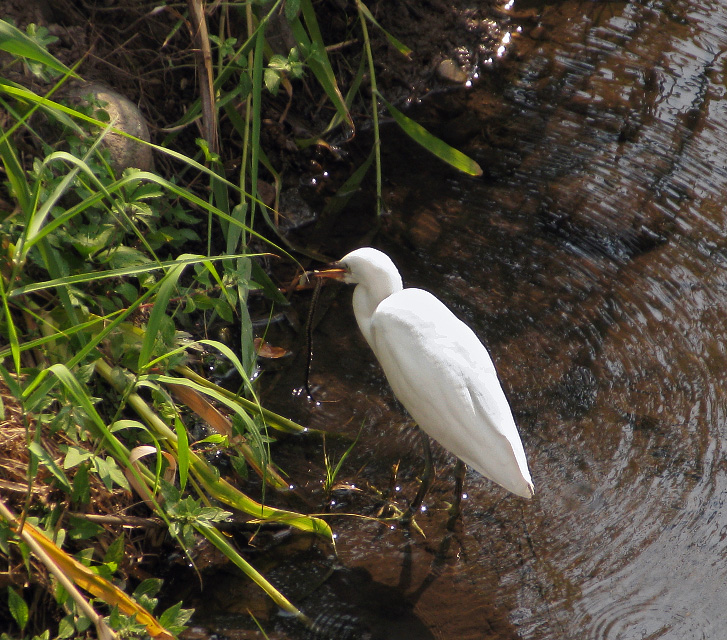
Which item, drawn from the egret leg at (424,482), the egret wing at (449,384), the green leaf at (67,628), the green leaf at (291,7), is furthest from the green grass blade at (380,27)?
the green leaf at (67,628)

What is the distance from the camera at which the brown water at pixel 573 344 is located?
211 cm

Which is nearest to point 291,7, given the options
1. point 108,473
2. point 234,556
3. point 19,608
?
point 108,473

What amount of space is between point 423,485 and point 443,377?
372 millimetres

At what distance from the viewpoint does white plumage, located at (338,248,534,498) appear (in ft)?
6.80

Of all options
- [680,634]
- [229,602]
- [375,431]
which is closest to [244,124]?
[375,431]

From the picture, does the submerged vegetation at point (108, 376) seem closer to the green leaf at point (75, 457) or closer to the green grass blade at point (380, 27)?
the green leaf at point (75, 457)

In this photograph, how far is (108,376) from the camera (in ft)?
6.57

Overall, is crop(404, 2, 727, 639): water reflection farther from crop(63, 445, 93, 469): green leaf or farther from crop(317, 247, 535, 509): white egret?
crop(63, 445, 93, 469): green leaf

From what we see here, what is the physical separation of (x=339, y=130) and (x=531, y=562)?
2.28m

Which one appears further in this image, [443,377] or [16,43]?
[443,377]

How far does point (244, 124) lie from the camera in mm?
2844

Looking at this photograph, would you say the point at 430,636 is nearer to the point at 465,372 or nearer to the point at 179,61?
the point at 465,372

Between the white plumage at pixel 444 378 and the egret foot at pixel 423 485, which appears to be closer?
the white plumage at pixel 444 378

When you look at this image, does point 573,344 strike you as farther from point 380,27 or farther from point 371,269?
point 380,27
